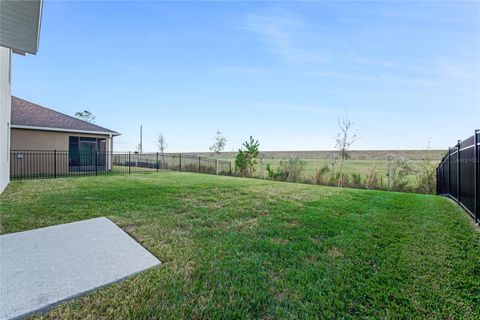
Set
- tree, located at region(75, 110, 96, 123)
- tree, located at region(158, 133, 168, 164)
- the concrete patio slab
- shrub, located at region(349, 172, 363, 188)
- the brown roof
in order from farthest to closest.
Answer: tree, located at region(158, 133, 168, 164)
tree, located at region(75, 110, 96, 123)
the brown roof
shrub, located at region(349, 172, 363, 188)
the concrete patio slab

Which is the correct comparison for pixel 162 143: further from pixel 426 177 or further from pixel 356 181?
pixel 426 177

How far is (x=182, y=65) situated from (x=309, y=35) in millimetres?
6341

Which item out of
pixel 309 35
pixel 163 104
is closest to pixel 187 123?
pixel 163 104

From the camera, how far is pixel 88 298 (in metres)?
2.12

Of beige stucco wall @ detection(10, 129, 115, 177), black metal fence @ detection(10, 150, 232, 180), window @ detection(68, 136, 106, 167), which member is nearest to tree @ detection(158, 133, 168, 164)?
black metal fence @ detection(10, 150, 232, 180)

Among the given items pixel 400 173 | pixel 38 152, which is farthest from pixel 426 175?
pixel 38 152

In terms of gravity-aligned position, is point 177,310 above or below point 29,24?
below

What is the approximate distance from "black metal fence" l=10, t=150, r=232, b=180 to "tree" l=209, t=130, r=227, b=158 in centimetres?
1066

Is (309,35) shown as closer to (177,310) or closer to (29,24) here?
(29,24)

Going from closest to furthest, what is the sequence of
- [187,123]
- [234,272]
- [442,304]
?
[442,304] → [234,272] → [187,123]

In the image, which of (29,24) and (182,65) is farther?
(182,65)

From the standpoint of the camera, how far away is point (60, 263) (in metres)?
2.75

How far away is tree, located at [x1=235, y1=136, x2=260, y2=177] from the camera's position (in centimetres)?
1452

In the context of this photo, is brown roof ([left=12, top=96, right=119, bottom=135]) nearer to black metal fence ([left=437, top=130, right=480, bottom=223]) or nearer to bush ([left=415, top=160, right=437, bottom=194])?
black metal fence ([left=437, top=130, right=480, bottom=223])
